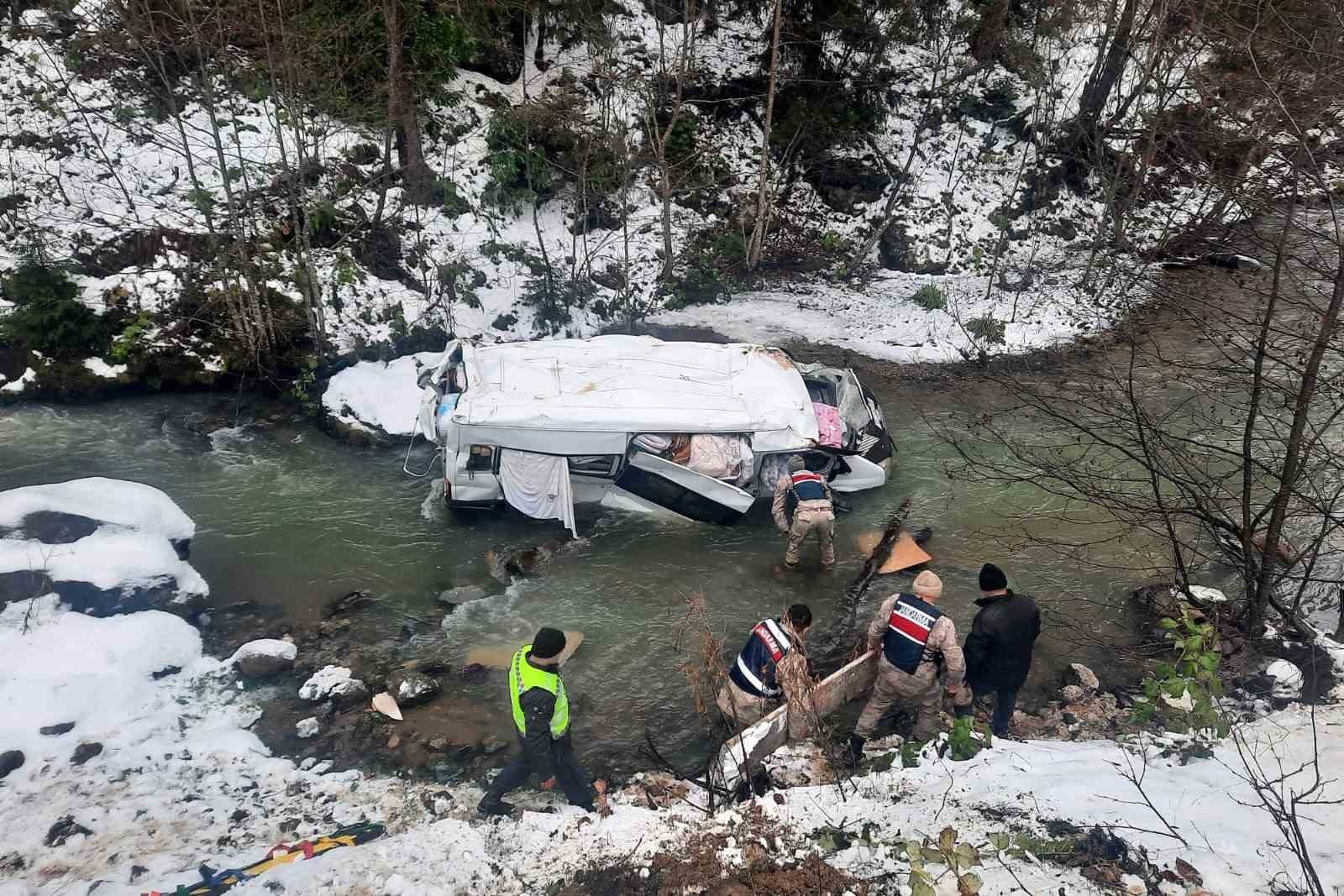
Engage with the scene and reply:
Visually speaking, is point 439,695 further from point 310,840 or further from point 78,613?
point 78,613

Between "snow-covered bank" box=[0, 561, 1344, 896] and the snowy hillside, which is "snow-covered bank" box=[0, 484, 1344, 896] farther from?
the snowy hillside

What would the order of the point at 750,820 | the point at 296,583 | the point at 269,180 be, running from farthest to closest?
the point at 269,180 → the point at 296,583 → the point at 750,820

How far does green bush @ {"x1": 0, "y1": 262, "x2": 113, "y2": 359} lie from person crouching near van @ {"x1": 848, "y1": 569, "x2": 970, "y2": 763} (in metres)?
10.9

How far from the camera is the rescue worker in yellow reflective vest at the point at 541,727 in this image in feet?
16.4

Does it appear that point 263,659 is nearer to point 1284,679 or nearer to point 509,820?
point 509,820

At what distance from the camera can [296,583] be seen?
774 centimetres

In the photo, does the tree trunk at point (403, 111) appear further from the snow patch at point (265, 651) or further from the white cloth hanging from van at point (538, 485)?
the snow patch at point (265, 651)

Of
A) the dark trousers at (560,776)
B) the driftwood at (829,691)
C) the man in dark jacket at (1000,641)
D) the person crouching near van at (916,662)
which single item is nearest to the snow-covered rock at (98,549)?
the dark trousers at (560,776)

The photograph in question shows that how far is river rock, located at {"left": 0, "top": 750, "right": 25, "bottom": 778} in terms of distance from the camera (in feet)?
16.9

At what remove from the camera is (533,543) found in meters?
8.37

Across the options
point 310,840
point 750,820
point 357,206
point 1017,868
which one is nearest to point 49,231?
point 357,206

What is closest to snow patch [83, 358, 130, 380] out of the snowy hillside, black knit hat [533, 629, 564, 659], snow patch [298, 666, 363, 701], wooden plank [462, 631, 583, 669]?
the snowy hillside

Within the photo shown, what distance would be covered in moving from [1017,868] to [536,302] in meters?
10.9

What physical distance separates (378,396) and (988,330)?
9.91 meters
